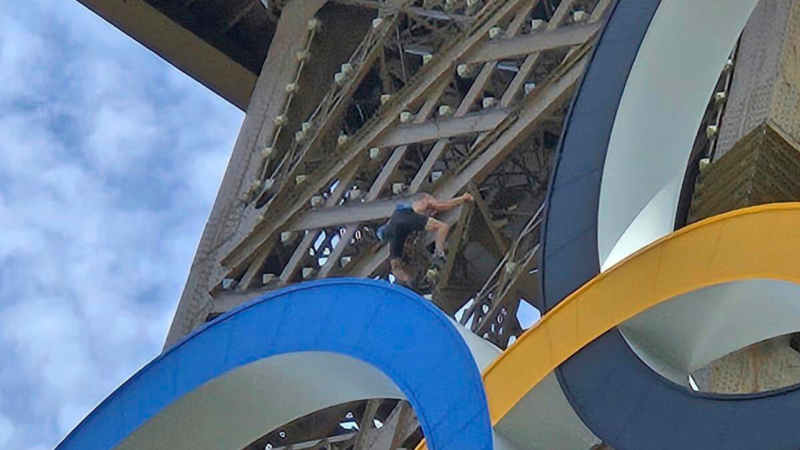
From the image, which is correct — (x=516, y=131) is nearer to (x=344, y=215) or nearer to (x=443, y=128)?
(x=443, y=128)

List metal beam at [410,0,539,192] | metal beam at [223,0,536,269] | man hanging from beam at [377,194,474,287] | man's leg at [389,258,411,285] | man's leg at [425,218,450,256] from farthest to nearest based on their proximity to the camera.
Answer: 1. metal beam at [223,0,536,269]
2. metal beam at [410,0,539,192]
3. man's leg at [389,258,411,285]
4. man's leg at [425,218,450,256]
5. man hanging from beam at [377,194,474,287]

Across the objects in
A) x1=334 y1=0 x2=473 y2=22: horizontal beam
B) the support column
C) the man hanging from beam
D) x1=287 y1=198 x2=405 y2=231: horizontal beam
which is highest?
x1=334 y1=0 x2=473 y2=22: horizontal beam

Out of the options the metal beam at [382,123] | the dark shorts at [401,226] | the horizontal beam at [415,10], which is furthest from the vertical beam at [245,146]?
the dark shorts at [401,226]

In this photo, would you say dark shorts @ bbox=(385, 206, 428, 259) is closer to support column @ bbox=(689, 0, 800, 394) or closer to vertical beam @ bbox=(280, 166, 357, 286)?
support column @ bbox=(689, 0, 800, 394)

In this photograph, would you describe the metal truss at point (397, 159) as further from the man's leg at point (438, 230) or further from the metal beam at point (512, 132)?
the man's leg at point (438, 230)

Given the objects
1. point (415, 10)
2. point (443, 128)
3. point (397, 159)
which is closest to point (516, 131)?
point (443, 128)

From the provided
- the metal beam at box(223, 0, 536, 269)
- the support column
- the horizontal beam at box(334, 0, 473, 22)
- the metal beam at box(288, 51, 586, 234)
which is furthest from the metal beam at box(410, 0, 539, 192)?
the support column
